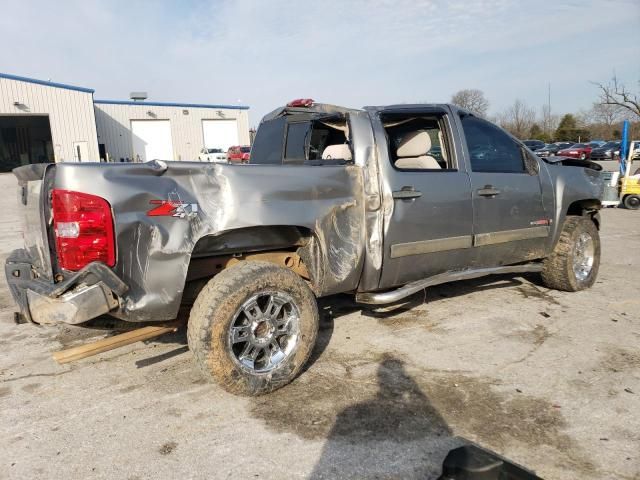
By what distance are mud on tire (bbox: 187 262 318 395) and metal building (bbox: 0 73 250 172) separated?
99.4 ft

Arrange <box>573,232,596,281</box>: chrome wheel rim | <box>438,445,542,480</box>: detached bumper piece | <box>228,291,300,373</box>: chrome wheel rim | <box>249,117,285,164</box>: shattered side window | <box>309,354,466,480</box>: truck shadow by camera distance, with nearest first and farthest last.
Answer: <box>438,445,542,480</box>: detached bumper piece → <box>309,354,466,480</box>: truck shadow → <box>228,291,300,373</box>: chrome wheel rim → <box>249,117,285,164</box>: shattered side window → <box>573,232,596,281</box>: chrome wheel rim

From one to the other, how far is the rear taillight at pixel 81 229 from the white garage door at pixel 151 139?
1408 inches

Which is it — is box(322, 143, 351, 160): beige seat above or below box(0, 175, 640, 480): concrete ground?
above

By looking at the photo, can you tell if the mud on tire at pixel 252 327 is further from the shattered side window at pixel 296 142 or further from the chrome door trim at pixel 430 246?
the shattered side window at pixel 296 142

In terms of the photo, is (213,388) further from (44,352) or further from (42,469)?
(44,352)

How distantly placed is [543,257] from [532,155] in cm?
111

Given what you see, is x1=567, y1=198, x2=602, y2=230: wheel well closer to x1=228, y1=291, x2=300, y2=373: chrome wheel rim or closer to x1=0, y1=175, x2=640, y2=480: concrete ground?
x1=0, y1=175, x2=640, y2=480: concrete ground

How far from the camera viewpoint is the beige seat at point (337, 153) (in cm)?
398

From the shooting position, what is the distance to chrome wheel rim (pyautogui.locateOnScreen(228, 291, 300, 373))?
10.2ft

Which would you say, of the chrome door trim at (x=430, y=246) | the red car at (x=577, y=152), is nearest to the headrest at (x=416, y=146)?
the chrome door trim at (x=430, y=246)

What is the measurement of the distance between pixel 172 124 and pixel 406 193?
3730 cm

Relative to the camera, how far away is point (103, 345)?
2916 mm

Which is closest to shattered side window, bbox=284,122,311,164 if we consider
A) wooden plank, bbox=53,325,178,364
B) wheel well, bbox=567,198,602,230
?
wooden plank, bbox=53,325,178,364

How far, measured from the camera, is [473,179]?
4203mm
